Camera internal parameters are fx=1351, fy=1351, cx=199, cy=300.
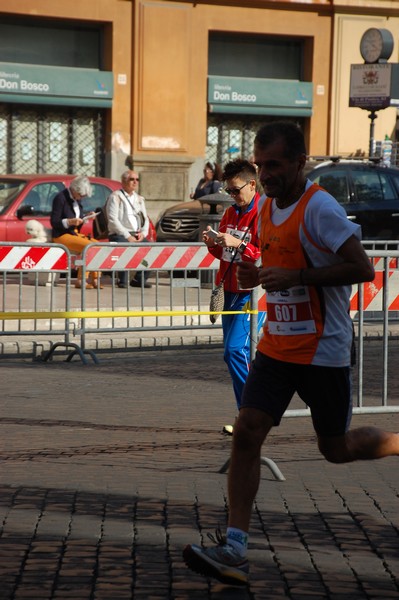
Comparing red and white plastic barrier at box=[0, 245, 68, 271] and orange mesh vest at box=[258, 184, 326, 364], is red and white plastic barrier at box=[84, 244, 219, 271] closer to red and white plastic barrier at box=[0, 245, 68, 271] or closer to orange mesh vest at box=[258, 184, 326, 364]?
red and white plastic barrier at box=[0, 245, 68, 271]

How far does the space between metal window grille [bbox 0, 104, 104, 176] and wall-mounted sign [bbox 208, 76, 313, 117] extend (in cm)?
283

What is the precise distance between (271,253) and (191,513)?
1638 millimetres

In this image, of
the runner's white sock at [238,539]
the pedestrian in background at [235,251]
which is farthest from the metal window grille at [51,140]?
the runner's white sock at [238,539]

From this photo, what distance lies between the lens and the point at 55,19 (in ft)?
95.2

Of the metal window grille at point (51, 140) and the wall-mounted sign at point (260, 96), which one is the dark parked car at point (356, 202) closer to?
the metal window grille at point (51, 140)

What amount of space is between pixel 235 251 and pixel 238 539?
3.18 metres

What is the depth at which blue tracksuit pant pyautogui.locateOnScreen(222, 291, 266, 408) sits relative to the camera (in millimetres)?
8508

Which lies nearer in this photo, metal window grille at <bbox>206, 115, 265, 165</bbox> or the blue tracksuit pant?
the blue tracksuit pant

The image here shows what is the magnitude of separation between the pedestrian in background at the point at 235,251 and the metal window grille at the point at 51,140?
20861 millimetres

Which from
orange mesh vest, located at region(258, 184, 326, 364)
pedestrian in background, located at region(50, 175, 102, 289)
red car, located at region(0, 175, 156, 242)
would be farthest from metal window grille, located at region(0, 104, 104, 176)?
orange mesh vest, located at region(258, 184, 326, 364)

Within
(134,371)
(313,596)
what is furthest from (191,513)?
(134,371)

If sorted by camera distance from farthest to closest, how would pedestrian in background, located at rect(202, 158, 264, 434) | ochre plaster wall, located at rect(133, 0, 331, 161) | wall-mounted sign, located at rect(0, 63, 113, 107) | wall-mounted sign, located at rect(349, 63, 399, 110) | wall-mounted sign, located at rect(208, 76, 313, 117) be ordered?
wall-mounted sign, located at rect(208, 76, 313, 117) → ochre plaster wall, located at rect(133, 0, 331, 161) → wall-mounted sign, located at rect(0, 63, 113, 107) → wall-mounted sign, located at rect(349, 63, 399, 110) → pedestrian in background, located at rect(202, 158, 264, 434)

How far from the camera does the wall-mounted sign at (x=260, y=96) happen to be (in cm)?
3081

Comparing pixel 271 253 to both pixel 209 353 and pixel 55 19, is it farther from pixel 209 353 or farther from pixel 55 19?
pixel 55 19
